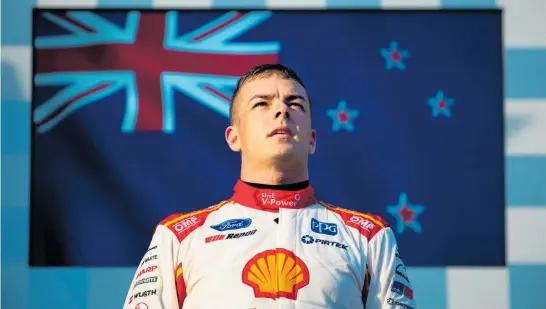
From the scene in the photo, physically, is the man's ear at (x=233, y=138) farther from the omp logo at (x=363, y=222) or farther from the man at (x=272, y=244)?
the omp logo at (x=363, y=222)

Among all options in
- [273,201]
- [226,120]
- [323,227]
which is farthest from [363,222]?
[226,120]

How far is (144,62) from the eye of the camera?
11.3 ft

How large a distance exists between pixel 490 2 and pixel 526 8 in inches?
6.2

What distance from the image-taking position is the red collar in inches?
91.5

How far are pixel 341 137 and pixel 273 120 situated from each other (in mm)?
1100

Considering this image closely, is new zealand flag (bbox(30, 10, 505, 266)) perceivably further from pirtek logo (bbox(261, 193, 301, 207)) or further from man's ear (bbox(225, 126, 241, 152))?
pirtek logo (bbox(261, 193, 301, 207))

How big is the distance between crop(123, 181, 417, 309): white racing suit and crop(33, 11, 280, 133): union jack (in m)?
1.12

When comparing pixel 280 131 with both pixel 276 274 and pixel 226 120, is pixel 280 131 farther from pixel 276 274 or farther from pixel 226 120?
pixel 226 120

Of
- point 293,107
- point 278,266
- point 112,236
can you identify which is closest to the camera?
point 278,266

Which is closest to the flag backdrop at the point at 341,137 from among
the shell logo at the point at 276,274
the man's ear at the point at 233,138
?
the man's ear at the point at 233,138

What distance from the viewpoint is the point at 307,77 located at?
3.42m

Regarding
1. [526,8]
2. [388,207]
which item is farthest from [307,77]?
[526,8]

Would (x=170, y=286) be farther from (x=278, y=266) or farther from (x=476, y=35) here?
(x=476, y=35)

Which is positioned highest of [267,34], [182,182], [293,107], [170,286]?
[267,34]
